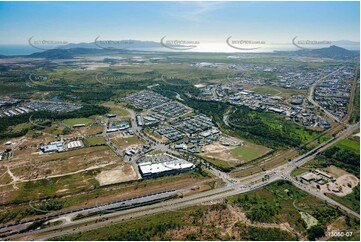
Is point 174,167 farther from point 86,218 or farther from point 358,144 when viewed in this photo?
point 358,144

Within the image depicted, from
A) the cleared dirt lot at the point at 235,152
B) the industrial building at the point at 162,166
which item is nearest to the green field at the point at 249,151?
the cleared dirt lot at the point at 235,152

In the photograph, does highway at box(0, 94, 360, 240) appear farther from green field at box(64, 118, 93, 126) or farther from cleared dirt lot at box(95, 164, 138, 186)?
green field at box(64, 118, 93, 126)

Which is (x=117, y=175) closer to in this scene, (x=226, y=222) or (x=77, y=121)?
(x=226, y=222)

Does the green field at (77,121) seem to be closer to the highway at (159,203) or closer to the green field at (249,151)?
the highway at (159,203)

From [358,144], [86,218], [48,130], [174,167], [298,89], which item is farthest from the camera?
[298,89]

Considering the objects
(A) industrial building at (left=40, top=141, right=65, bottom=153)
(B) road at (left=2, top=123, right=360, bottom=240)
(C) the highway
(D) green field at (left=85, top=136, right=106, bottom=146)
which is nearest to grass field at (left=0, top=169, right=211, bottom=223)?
(C) the highway

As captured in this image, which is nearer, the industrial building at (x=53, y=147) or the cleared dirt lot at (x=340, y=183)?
the cleared dirt lot at (x=340, y=183)

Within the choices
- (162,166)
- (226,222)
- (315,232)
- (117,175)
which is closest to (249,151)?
(162,166)

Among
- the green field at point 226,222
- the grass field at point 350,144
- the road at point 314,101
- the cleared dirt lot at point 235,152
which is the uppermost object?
the road at point 314,101

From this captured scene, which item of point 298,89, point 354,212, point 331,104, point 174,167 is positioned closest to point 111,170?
point 174,167
